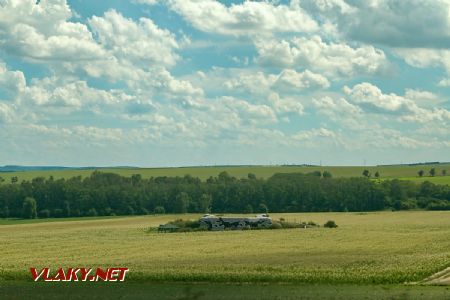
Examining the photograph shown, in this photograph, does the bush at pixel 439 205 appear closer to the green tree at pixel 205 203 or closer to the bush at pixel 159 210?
the green tree at pixel 205 203

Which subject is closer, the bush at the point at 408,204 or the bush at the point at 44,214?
the bush at the point at 408,204

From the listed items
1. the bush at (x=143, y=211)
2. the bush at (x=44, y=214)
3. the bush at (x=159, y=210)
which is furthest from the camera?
the bush at (x=159, y=210)

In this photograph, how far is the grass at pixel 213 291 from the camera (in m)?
41.2

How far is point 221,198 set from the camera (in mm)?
185250

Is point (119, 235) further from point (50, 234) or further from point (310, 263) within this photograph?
point (310, 263)

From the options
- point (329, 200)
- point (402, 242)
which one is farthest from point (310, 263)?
point (329, 200)

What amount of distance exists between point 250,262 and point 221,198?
5001 inches

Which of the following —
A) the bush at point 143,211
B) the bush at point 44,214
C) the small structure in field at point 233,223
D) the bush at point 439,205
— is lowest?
the bush at point 44,214

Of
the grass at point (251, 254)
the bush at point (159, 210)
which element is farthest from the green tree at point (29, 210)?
the grass at point (251, 254)

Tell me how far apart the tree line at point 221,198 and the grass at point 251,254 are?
6648 cm

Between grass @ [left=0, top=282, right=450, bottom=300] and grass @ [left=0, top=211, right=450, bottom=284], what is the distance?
294cm

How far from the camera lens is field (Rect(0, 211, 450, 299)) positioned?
43.9 meters

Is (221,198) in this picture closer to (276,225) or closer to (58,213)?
(58,213)

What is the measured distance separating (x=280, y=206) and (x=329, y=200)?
13.1m
